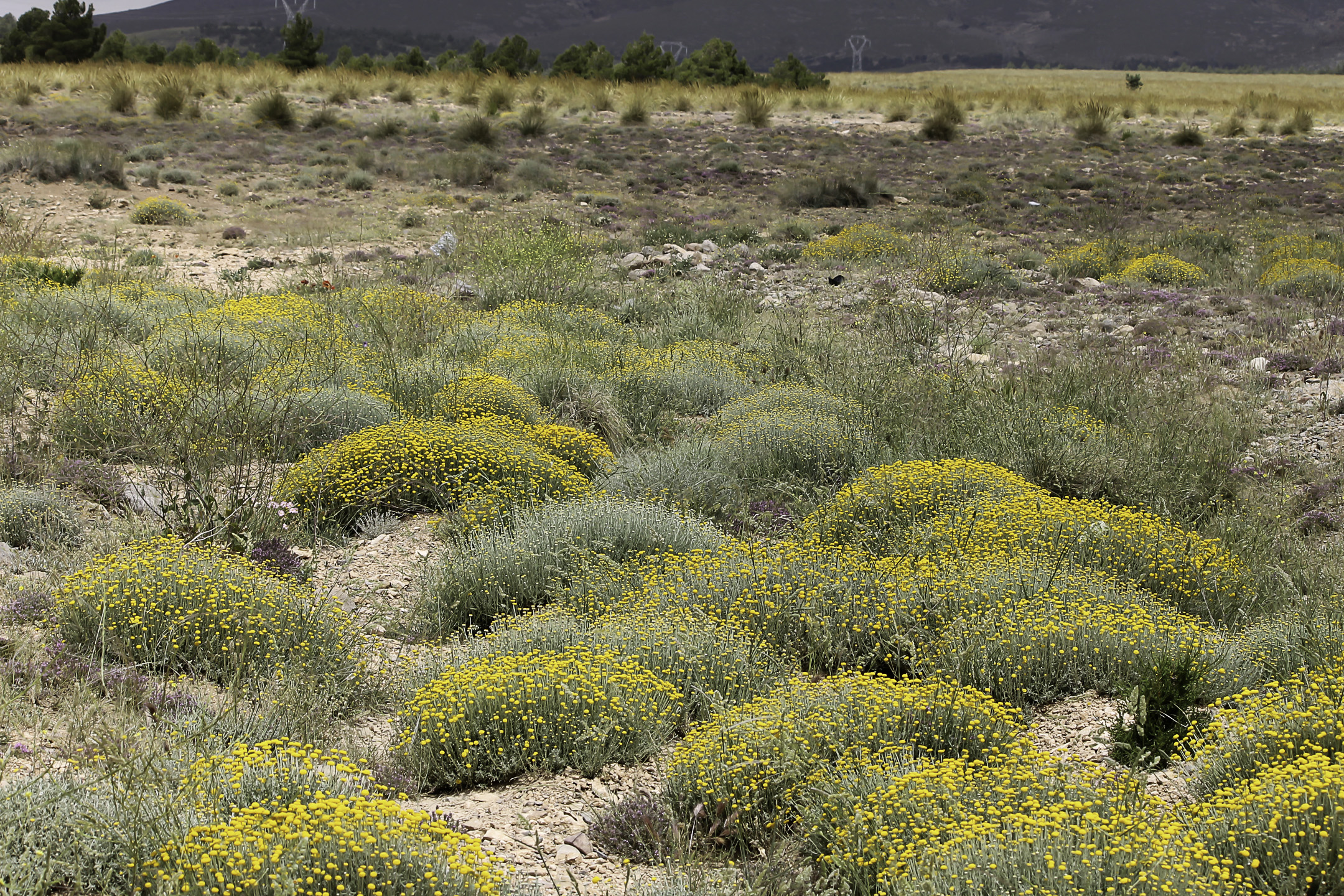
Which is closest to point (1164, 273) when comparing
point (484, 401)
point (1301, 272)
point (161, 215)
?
point (1301, 272)

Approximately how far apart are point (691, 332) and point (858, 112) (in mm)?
25622

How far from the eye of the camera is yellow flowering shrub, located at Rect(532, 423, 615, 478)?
635 centimetres

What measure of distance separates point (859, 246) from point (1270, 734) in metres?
11.2

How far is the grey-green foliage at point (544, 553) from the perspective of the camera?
15.3 feet

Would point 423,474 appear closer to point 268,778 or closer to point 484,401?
point 484,401

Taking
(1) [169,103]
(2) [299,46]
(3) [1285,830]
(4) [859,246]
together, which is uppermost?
(2) [299,46]

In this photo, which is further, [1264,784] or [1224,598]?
[1224,598]

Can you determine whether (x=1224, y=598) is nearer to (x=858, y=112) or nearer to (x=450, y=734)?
(x=450, y=734)

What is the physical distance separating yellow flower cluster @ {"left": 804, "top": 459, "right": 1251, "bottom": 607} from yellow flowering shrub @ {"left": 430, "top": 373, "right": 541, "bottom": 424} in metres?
2.37

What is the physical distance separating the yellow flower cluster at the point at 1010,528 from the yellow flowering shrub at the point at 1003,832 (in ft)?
5.73

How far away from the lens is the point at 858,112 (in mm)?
32125

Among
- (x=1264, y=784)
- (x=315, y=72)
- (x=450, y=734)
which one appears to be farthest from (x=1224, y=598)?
(x=315, y=72)

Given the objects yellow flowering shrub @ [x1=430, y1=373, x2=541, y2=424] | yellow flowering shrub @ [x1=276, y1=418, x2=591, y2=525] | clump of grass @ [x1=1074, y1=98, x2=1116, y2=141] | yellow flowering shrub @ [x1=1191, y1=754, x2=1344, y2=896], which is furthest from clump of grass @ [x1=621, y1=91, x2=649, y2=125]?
yellow flowering shrub @ [x1=1191, y1=754, x2=1344, y2=896]

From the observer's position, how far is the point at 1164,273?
12250mm
